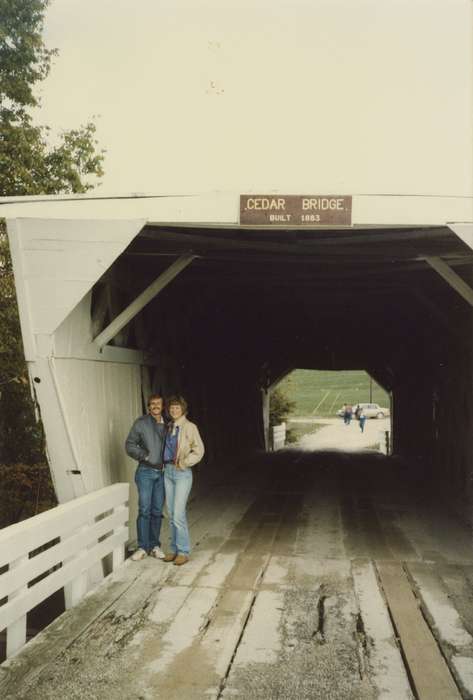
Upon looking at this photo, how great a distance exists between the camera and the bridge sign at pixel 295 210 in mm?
6711

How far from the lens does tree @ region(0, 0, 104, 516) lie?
642 inches

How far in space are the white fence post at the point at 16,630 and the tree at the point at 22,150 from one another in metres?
11.5

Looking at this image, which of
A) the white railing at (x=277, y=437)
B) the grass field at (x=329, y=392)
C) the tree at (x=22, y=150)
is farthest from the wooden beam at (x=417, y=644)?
the grass field at (x=329, y=392)

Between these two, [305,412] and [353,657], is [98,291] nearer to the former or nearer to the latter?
[353,657]

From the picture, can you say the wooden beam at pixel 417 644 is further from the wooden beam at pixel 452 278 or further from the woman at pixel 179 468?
the wooden beam at pixel 452 278

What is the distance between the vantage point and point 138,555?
7.51m

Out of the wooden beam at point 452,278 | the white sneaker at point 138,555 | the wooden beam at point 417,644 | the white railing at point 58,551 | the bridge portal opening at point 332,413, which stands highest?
the wooden beam at point 452,278

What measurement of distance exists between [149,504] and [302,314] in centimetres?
929

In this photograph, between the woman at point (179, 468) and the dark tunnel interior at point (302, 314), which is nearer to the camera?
the woman at point (179, 468)

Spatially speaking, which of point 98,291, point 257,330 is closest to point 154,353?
point 98,291

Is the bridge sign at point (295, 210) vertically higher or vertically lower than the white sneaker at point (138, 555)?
higher

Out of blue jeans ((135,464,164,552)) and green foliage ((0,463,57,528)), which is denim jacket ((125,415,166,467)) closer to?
blue jeans ((135,464,164,552))

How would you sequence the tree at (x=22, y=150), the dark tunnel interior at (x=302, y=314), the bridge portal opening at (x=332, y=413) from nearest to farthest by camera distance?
1. the dark tunnel interior at (x=302, y=314)
2. the tree at (x=22, y=150)
3. the bridge portal opening at (x=332, y=413)

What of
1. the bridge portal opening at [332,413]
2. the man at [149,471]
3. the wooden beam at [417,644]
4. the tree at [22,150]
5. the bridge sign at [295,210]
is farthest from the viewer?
the bridge portal opening at [332,413]
